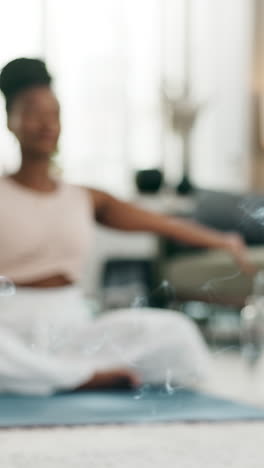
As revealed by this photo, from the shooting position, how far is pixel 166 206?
2.95 m

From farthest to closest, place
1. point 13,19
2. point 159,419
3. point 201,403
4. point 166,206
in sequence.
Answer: point 166,206
point 201,403
point 159,419
point 13,19

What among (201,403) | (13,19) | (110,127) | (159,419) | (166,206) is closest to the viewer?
(13,19)

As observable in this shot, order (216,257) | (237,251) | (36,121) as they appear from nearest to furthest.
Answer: (36,121) < (237,251) < (216,257)

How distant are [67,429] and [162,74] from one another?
6.51 ft

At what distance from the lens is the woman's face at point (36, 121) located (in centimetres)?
127

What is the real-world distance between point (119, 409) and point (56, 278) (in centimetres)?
26

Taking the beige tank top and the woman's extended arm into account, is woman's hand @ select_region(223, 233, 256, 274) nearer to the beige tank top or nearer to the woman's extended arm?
the woman's extended arm

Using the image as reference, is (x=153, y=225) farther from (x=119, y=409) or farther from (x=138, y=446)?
(x=138, y=446)

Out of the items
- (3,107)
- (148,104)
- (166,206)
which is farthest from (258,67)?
(3,107)

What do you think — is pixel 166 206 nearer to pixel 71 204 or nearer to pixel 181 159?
pixel 181 159

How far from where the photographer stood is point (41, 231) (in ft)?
4.49

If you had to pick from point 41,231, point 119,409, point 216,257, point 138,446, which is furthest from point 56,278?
point 216,257

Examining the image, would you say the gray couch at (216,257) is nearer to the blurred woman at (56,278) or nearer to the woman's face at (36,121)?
the blurred woman at (56,278)

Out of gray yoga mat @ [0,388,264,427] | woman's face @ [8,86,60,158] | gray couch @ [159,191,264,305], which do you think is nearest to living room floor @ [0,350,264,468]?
gray yoga mat @ [0,388,264,427]
